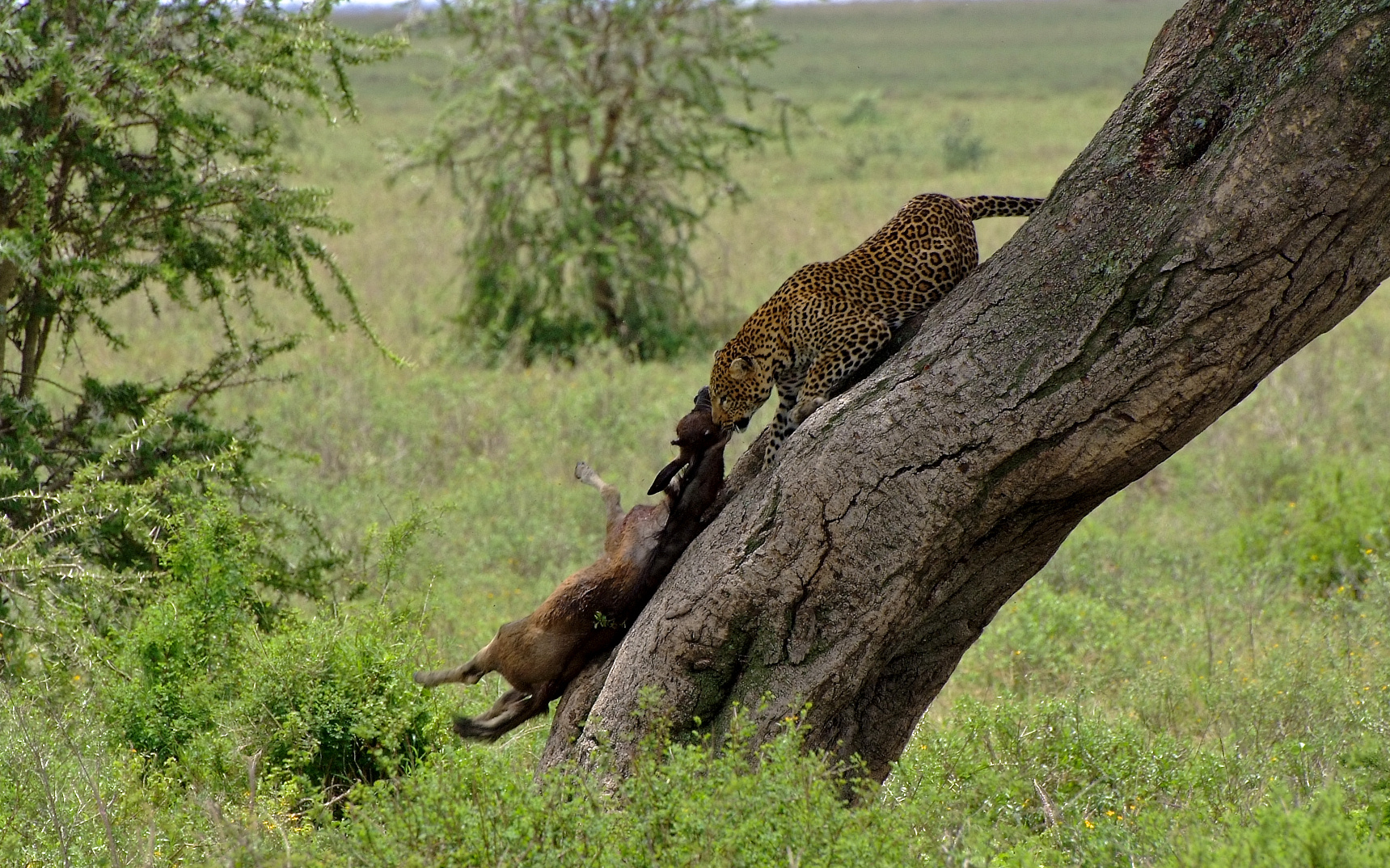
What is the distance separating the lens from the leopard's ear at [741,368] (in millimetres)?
5543

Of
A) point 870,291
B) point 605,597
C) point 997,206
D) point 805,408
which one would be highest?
point 997,206

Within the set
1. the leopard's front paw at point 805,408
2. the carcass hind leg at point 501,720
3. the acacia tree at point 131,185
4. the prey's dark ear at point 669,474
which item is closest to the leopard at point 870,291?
the leopard's front paw at point 805,408

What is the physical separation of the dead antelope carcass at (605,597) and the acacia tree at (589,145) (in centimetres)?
896

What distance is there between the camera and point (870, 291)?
490cm

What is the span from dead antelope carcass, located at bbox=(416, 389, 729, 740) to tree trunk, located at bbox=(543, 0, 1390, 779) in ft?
0.82

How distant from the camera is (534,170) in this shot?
14289mm

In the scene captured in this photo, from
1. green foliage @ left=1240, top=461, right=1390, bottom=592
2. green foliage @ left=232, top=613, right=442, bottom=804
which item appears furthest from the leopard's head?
green foliage @ left=1240, top=461, right=1390, bottom=592

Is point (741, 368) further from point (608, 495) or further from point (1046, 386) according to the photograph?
point (1046, 386)

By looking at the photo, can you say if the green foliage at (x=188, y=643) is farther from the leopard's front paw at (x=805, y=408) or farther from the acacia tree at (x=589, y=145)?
the acacia tree at (x=589, y=145)

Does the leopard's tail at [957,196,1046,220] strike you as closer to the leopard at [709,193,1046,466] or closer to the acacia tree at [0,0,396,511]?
the leopard at [709,193,1046,466]

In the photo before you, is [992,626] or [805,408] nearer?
[805,408]

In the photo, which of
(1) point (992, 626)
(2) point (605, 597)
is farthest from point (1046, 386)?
(1) point (992, 626)

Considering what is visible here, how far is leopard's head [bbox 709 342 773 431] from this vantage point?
18.1 ft

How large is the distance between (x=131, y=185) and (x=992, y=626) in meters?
5.01
